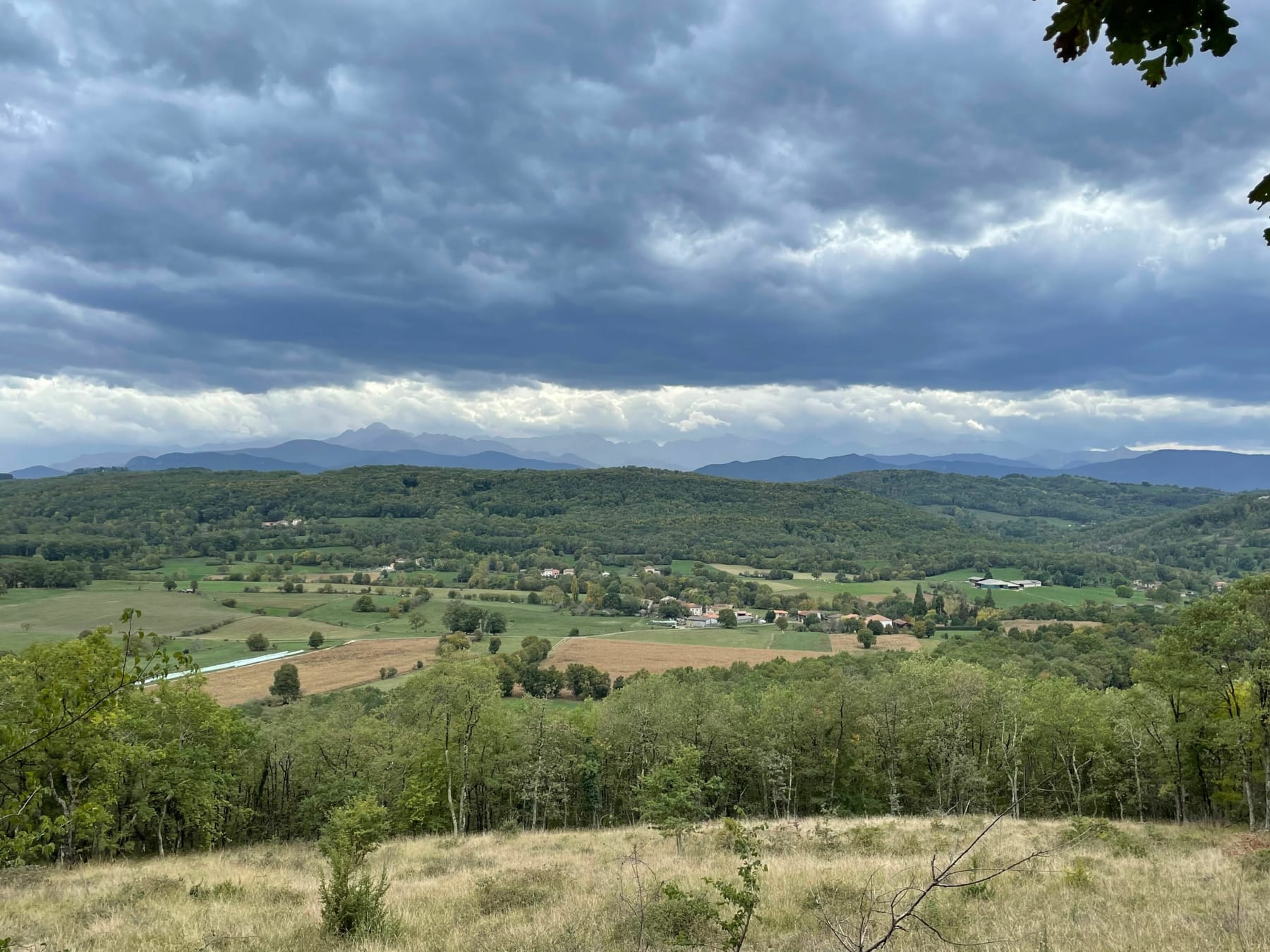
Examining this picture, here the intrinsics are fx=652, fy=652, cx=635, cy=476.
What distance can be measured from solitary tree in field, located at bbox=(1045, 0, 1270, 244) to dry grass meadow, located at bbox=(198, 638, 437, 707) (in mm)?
69962

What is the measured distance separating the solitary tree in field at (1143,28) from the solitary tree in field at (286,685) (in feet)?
234

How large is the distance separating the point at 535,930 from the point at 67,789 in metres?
27.2

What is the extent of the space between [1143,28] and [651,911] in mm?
10738

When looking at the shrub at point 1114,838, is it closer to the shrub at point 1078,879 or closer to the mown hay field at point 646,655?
the shrub at point 1078,879

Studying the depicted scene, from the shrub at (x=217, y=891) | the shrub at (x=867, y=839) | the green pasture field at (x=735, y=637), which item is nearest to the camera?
the shrub at (x=217, y=891)

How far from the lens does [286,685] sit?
65.1m

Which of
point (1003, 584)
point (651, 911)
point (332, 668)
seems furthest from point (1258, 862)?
point (1003, 584)

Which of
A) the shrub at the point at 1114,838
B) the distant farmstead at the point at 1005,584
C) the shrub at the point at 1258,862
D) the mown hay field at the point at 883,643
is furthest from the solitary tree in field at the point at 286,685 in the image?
the distant farmstead at the point at 1005,584

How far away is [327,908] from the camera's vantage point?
953 centimetres

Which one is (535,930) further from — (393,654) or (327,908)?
(393,654)

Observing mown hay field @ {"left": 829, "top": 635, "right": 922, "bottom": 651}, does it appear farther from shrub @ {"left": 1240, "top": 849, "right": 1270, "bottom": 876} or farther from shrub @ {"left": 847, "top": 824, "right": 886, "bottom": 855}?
shrub @ {"left": 1240, "top": 849, "right": 1270, "bottom": 876}

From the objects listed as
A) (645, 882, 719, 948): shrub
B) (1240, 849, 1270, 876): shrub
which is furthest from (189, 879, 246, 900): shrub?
(1240, 849, 1270, 876): shrub

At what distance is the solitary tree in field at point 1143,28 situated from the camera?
2.91 m

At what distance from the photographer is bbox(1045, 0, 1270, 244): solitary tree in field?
291 cm
